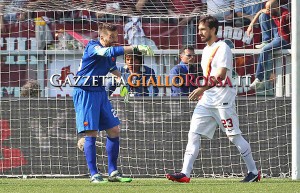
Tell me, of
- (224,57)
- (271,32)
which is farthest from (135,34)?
(224,57)

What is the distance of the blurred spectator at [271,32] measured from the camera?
1420 centimetres

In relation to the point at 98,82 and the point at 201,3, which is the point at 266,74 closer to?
the point at 201,3

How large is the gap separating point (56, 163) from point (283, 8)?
4.27 m

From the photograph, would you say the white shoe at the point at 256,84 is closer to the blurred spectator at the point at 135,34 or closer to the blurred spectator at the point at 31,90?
the blurred spectator at the point at 135,34

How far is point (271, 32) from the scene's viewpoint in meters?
14.4

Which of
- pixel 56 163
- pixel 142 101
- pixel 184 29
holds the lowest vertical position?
pixel 56 163

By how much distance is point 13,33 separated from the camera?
606 inches

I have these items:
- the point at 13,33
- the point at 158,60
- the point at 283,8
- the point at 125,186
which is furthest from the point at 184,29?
the point at 125,186

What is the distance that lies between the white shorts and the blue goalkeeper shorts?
1179 mm

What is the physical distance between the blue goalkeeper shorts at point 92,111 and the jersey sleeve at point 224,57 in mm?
1664

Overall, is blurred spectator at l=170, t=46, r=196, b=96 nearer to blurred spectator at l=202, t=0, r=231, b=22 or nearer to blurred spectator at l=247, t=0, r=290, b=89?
blurred spectator at l=202, t=0, r=231, b=22

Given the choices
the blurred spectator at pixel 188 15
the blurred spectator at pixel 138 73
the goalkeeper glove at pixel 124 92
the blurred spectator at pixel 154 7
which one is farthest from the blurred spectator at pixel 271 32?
the goalkeeper glove at pixel 124 92

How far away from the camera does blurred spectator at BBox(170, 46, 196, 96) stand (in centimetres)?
1430

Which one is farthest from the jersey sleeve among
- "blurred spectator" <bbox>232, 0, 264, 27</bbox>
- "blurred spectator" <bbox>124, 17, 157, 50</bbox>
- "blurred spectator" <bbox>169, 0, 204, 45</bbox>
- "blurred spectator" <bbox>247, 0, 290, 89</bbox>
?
"blurred spectator" <bbox>124, 17, 157, 50</bbox>
